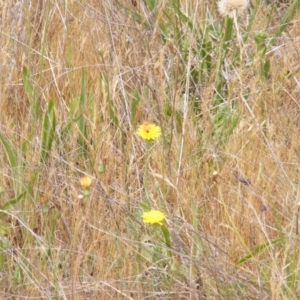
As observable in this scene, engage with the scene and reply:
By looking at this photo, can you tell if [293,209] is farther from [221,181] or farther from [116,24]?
[116,24]

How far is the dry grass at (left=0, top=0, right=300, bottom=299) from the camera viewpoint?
5.09ft

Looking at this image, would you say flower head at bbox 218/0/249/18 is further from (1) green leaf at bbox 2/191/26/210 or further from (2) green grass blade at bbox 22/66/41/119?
(1) green leaf at bbox 2/191/26/210

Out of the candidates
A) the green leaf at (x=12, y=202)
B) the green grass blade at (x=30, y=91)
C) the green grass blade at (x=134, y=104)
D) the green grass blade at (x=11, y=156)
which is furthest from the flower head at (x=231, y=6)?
the green leaf at (x=12, y=202)

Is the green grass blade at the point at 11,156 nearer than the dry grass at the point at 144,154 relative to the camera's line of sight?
No

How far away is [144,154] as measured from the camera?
6.44 ft

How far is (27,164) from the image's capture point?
187 centimetres

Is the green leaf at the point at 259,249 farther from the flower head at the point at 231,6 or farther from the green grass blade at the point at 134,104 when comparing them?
the flower head at the point at 231,6

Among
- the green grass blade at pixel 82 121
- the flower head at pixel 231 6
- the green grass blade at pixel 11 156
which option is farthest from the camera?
the flower head at pixel 231 6

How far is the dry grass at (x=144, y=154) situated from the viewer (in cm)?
155

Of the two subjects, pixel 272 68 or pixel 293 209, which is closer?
pixel 293 209

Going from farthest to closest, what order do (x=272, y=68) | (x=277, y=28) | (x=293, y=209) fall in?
(x=277, y=28) → (x=272, y=68) → (x=293, y=209)

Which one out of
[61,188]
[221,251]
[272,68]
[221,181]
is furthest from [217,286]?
[272,68]

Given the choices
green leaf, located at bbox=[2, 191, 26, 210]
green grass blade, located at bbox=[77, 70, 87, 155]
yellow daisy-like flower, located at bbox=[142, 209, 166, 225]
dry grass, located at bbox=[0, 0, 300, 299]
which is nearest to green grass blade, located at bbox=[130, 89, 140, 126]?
dry grass, located at bbox=[0, 0, 300, 299]

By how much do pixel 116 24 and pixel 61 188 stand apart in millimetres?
707
